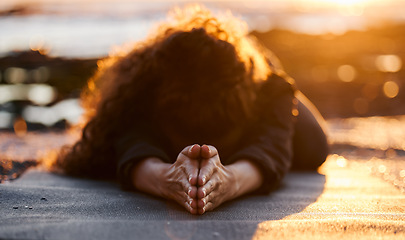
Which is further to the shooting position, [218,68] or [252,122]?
[252,122]

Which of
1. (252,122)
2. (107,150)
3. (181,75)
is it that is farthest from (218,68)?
(107,150)

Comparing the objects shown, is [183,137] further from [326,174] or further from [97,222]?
[326,174]

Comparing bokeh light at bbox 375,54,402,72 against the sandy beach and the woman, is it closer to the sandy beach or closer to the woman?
the sandy beach

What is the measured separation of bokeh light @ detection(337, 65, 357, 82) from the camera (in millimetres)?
8125

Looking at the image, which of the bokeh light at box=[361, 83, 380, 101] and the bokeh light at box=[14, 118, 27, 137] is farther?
the bokeh light at box=[361, 83, 380, 101]

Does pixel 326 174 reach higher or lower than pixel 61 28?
lower

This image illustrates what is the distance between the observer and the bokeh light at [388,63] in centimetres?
902

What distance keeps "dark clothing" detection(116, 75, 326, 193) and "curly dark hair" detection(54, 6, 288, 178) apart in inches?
3.0

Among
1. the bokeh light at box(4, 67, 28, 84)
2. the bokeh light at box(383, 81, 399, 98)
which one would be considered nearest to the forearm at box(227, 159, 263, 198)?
the bokeh light at box(383, 81, 399, 98)

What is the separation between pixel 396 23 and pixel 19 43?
44.0 feet

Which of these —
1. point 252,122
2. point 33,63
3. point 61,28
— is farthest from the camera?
point 61,28

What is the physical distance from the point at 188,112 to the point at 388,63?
8821mm

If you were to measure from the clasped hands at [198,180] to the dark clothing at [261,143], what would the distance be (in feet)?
1.07

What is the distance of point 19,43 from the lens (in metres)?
9.37
